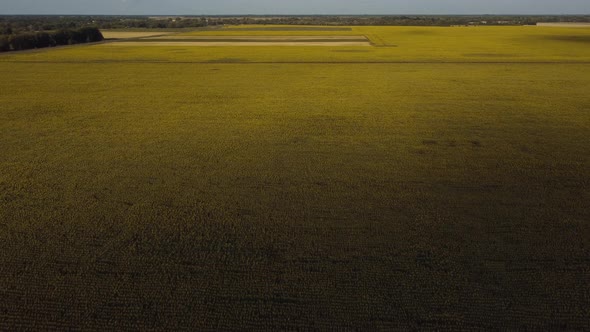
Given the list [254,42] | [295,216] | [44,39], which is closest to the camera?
[295,216]

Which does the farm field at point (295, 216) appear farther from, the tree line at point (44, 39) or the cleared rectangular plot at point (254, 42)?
the cleared rectangular plot at point (254, 42)

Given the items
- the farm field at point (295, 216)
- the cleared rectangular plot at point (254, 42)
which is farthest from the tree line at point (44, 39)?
the farm field at point (295, 216)

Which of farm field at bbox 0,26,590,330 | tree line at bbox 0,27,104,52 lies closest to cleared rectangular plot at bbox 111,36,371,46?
tree line at bbox 0,27,104,52

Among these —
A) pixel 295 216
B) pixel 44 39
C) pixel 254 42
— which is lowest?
pixel 254 42

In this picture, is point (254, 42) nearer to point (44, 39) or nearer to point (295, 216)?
point (44, 39)

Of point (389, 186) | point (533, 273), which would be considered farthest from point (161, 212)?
point (533, 273)

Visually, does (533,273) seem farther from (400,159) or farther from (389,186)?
(400,159)

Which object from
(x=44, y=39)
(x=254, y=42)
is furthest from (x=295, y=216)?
(x=44, y=39)
